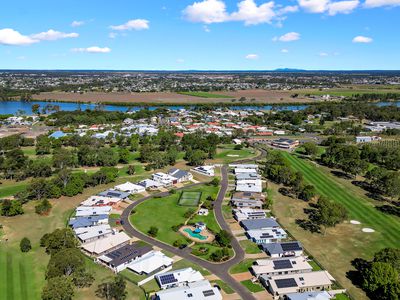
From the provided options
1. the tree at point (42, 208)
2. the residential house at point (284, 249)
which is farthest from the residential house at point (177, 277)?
the tree at point (42, 208)

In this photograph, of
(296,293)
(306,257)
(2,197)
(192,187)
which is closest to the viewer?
(296,293)

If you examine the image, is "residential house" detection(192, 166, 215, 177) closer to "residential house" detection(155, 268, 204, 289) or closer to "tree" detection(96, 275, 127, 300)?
"residential house" detection(155, 268, 204, 289)

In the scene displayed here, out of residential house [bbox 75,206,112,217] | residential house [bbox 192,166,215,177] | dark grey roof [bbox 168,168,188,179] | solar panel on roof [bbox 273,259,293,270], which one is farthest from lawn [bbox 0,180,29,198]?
solar panel on roof [bbox 273,259,293,270]

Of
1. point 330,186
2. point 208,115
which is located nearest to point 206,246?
point 330,186

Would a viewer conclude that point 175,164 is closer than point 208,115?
Yes

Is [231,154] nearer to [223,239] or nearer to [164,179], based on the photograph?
[164,179]

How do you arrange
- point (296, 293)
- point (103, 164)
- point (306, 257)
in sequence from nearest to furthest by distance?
point (296, 293)
point (306, 257)
point (103, 164)

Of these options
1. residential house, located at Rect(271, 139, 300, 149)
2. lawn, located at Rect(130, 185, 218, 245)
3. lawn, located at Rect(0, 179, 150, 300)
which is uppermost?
residential house, located at Rect(271, 139, 300, 149)

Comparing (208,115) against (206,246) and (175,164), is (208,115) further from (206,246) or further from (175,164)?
(206,246)
